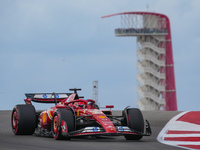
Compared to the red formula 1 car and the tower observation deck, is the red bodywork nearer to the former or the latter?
the red formula 1 car

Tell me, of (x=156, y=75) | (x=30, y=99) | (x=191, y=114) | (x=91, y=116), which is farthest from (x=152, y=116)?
(x=156, y=75)

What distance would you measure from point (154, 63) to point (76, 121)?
5866 cm

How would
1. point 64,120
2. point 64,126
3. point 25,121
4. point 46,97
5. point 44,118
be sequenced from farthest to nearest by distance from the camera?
point 46,97
point 25,121
point 44,118
point 64,120
point 64,126

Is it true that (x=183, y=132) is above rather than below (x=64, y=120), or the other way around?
A: below

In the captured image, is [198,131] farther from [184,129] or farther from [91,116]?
[91,116]

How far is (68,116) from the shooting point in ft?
43.1

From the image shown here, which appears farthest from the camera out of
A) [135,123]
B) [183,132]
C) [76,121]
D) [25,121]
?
[25,121]

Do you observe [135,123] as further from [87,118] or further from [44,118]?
[44,118]

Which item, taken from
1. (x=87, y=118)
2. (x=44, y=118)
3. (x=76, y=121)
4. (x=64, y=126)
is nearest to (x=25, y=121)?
(x=44, y=118)

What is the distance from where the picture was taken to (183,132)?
14938mm

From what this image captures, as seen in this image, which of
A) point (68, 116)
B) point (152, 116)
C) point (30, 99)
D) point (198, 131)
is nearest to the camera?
point (68, 116)

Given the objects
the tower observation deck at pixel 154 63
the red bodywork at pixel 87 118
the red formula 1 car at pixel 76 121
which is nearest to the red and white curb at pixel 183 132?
the red formula 1 car at pixel 76 121

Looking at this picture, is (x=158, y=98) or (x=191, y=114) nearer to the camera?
(x=191, y=114)

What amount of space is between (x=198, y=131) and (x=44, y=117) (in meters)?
4.89
